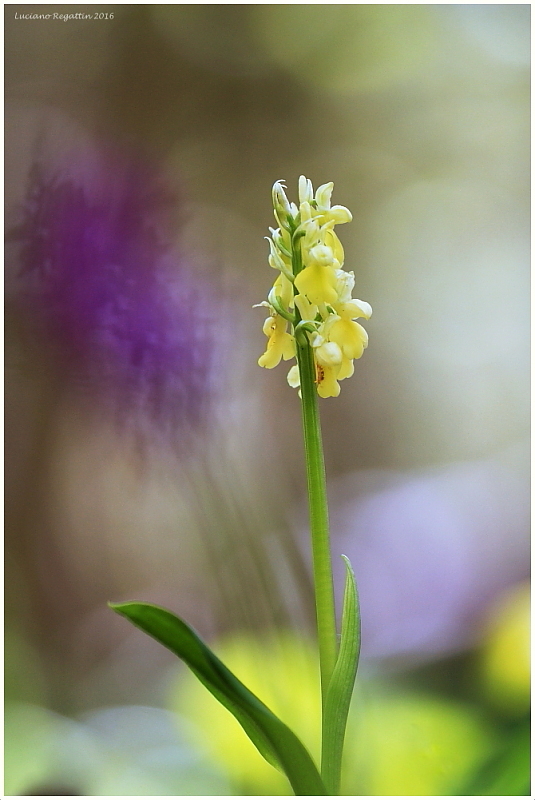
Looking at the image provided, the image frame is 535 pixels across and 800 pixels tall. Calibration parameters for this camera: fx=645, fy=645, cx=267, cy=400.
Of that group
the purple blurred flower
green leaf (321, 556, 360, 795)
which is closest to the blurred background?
the purple blurred flower

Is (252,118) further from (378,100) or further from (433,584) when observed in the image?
(433,584)

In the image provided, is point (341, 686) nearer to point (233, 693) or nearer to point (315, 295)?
point (233, 693)

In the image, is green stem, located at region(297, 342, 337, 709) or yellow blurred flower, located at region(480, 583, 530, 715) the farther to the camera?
yellow blurred flower, located at region(480, 583, 530, 715)

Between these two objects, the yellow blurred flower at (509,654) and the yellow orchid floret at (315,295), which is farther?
the yellow blurred flower at (509,654)

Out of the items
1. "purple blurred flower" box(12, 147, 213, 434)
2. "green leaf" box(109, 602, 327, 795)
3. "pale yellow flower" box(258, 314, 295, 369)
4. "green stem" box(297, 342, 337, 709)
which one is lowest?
"green leaf" box(109, 602, 327, 795)

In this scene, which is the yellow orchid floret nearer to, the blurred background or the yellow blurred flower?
the blurred background

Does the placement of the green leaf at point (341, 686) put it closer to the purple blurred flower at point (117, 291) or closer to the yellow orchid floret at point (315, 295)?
the yellow orchid floret at point (315, 295)

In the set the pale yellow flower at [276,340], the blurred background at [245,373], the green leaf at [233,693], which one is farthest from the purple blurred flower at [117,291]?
the green leaf at [233,693]
